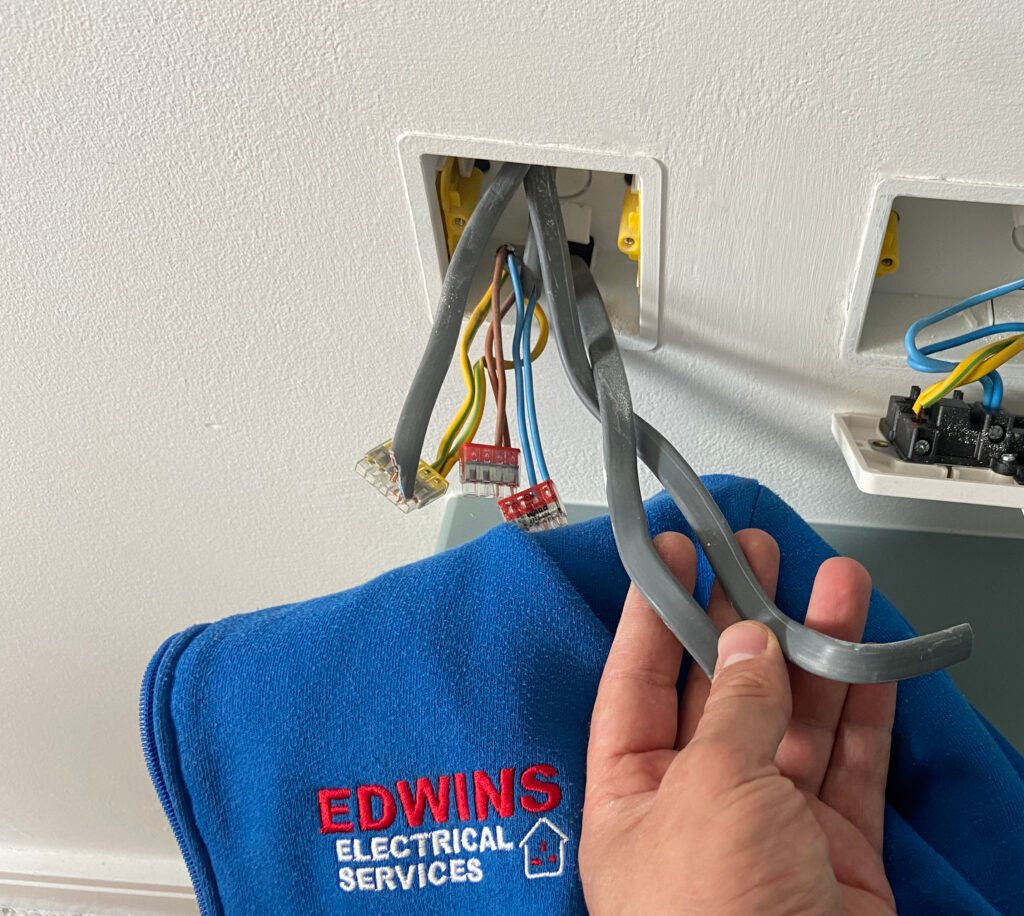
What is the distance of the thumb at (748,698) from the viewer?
0.38m

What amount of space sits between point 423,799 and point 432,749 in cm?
3

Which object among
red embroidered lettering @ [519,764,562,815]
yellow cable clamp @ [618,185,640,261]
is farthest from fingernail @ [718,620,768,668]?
yellow cable clamp @ [618,185,640,261]

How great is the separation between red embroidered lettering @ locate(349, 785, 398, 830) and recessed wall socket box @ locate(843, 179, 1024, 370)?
1.16 ft

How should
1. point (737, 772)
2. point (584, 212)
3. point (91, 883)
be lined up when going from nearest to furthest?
point (737, 772) < point (584, 212) < point (91, 883)

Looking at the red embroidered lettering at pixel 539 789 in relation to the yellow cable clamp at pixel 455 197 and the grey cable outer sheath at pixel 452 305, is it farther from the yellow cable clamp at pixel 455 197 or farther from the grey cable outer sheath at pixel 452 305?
the yellow cable clamp at pixel 455 197

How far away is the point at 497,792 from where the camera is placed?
41 cm

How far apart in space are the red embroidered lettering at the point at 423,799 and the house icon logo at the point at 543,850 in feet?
0.14

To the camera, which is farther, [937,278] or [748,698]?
[937,278]

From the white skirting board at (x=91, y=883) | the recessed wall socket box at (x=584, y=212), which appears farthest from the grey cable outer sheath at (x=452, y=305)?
the white skirting board at (x=91, y=883)

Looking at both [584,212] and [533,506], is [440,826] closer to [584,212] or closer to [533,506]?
[533,506]

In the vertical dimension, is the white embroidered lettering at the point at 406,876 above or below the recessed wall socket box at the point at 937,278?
below

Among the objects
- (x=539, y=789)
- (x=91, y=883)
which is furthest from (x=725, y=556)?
(x=91, y=883)

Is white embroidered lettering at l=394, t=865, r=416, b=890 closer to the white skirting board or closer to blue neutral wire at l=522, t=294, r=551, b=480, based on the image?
blue neutral wire at l=522, t=294, r=551, b=480

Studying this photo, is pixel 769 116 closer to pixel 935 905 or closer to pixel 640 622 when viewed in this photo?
pixel 640 622
